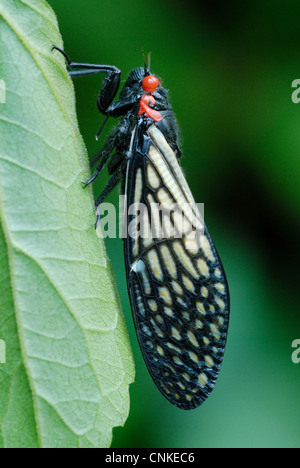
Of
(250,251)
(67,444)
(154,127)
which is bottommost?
(67,444)

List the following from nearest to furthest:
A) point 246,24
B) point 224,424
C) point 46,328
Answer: point 46,328 → point 224,424 → point 246,24

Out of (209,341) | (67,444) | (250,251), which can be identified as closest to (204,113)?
(250,251)

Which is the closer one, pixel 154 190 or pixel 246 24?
pixel 154 190

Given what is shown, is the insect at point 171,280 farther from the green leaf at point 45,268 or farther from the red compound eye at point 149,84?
the green leaf at point 45,268

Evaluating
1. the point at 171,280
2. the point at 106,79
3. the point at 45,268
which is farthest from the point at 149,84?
the point at 45,268

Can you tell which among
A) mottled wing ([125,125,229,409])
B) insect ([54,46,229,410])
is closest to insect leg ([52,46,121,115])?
insect ([54,46,229,410])
